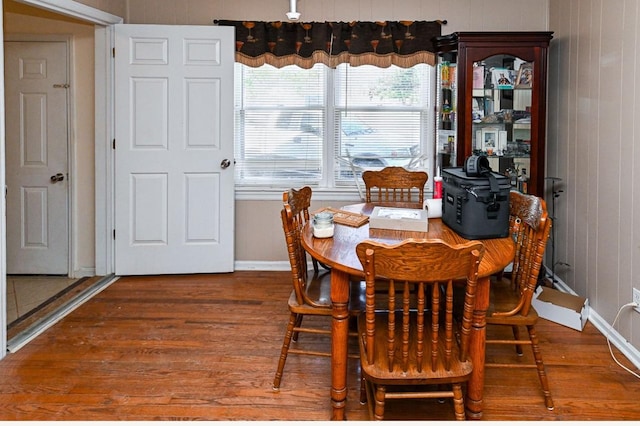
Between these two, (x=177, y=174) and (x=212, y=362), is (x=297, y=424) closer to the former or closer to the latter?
(x=212, y=362)

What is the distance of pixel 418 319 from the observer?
1673 mm

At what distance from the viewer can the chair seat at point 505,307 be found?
6.99 ft

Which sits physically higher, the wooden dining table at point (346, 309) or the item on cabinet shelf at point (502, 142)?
the item on cabinet shelf at point (502, 142)

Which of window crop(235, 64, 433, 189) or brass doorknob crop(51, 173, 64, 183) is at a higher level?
window crop(235, 64, 433, 189)

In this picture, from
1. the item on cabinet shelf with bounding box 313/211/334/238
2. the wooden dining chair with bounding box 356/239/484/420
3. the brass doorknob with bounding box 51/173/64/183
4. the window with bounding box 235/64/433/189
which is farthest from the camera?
the window with bounding box 235/64/433/189

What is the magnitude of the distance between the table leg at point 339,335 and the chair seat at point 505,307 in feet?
2.10

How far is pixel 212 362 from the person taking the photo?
259 cm

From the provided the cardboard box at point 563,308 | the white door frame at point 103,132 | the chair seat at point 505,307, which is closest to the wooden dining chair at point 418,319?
the chair seat at point 505,307

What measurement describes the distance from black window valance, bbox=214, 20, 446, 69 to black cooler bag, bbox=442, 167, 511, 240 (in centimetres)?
201

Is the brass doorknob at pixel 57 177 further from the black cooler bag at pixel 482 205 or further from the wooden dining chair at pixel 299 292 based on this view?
the black cooler bag at pixel 482 205

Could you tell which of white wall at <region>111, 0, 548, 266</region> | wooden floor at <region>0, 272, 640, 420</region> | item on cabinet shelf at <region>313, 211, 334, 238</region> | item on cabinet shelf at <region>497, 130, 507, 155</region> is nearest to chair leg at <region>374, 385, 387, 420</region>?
wooden floor at <region>0, 272, 640, 420</region>

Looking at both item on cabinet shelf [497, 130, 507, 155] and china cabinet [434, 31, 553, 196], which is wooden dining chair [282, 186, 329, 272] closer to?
china cabinet [434, 31, 553, 196]

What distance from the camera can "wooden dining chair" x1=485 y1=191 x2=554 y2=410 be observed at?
2.08 meters

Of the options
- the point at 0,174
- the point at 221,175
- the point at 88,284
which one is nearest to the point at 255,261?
the point at 221,175
